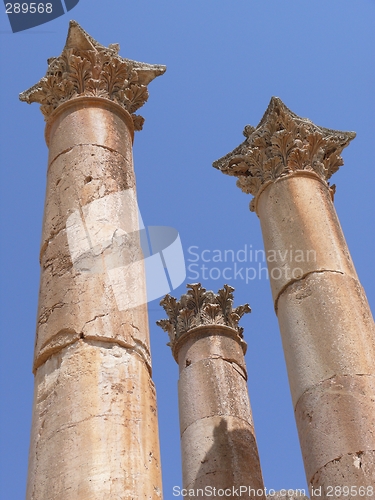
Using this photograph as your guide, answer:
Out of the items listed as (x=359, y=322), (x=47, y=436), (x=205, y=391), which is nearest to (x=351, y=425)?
(x=359, y=322)

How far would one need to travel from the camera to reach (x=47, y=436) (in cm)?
777

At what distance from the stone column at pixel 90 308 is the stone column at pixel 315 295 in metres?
2.92

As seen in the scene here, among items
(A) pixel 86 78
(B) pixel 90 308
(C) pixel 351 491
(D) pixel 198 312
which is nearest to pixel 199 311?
(D) pixel 198 312

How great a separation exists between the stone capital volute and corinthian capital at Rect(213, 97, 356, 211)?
4.68m

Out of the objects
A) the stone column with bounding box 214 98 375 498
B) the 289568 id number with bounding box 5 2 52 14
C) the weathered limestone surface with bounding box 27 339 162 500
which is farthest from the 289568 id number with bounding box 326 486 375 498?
the 289568 id number with bounding box 5 2 52 14

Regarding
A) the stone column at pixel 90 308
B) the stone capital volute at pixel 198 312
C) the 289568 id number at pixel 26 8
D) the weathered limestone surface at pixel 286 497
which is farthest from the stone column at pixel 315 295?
the weathered limestone surface at pixel 286 497

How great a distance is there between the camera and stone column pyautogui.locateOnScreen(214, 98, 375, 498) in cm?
984

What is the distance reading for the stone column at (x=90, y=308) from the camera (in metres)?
7.41

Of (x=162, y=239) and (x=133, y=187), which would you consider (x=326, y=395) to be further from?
(x=162, y=239)

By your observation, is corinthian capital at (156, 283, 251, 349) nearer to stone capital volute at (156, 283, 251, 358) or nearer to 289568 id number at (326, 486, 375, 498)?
stone capital volute at (156, 283, 251, 358)

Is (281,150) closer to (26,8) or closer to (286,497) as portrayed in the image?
(26,8)

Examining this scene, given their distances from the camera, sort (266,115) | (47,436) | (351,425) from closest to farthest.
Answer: (47,436), (351,425), (266,115)

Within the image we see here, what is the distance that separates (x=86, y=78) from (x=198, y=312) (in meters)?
7.98

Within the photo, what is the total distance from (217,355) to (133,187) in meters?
7.49
